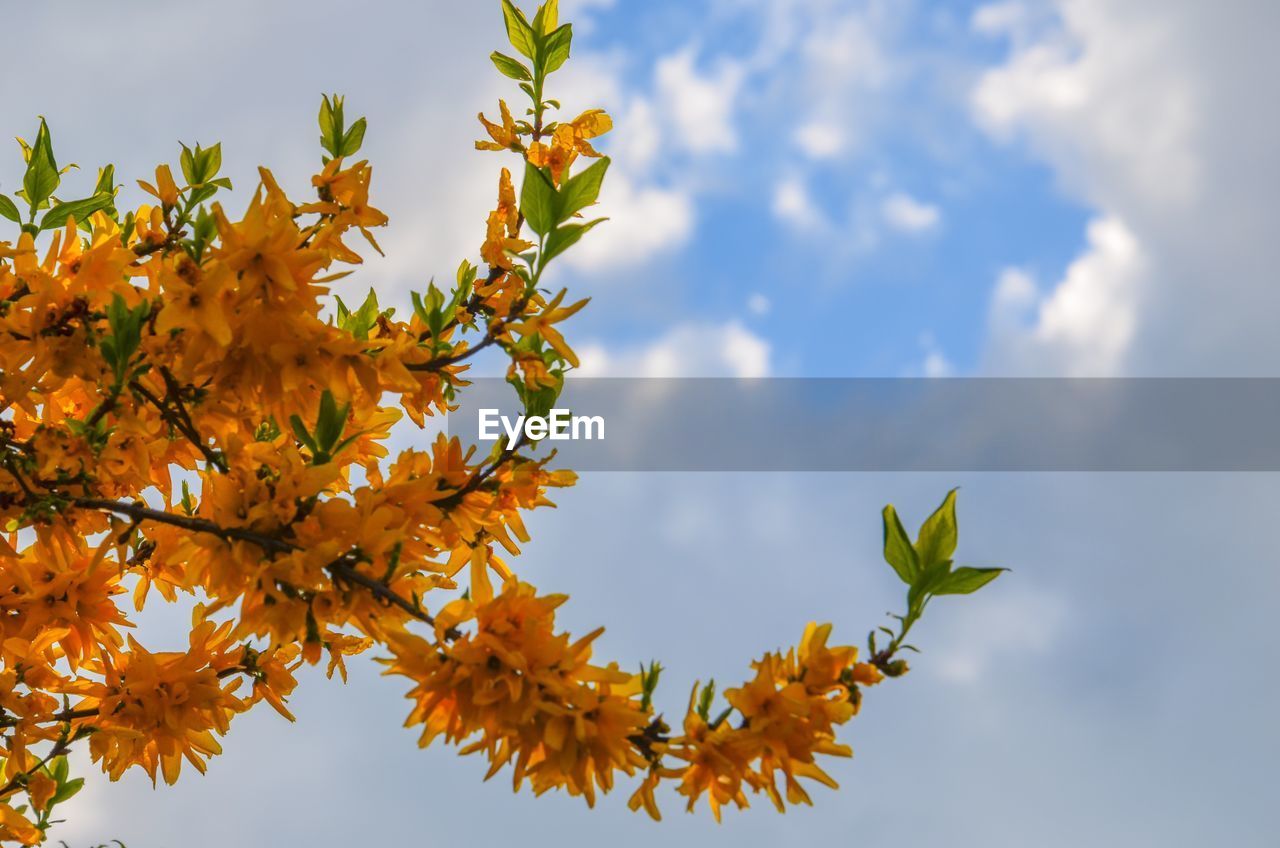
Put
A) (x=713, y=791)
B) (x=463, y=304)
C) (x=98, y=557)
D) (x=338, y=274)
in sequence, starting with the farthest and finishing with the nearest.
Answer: (x=463, y=304)
(x=98, y=557)
(x=338, y=274)
(x=713, y=791)

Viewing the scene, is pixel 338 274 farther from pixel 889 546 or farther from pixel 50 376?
pixel 889 546

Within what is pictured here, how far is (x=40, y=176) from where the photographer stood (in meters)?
2.74

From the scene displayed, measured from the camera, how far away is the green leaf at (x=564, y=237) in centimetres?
198

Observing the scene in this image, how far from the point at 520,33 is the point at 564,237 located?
1.11m

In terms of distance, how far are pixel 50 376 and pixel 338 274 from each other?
73 cm

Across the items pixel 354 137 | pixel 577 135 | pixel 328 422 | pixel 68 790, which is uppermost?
pixel 577 135

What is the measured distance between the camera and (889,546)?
1.89 meters

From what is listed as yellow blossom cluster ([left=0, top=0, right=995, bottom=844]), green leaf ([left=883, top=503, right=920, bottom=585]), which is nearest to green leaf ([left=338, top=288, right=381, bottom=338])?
yellow blossom cluster ([left=0, top=0, right=995, bottom=844])

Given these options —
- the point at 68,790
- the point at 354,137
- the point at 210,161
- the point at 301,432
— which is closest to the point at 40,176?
the point at 210,161

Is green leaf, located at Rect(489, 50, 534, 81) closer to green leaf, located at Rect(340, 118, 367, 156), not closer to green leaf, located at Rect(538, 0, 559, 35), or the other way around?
green leaf, located at Rect(538, 0, 559, 35)

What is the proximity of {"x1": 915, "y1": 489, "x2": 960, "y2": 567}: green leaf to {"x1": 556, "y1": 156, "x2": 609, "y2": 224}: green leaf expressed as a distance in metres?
0.81

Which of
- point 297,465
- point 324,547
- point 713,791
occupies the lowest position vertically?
point 713,791

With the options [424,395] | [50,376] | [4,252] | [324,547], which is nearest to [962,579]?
[324,547]

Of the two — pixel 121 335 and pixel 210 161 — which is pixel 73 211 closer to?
pixel 210 161
